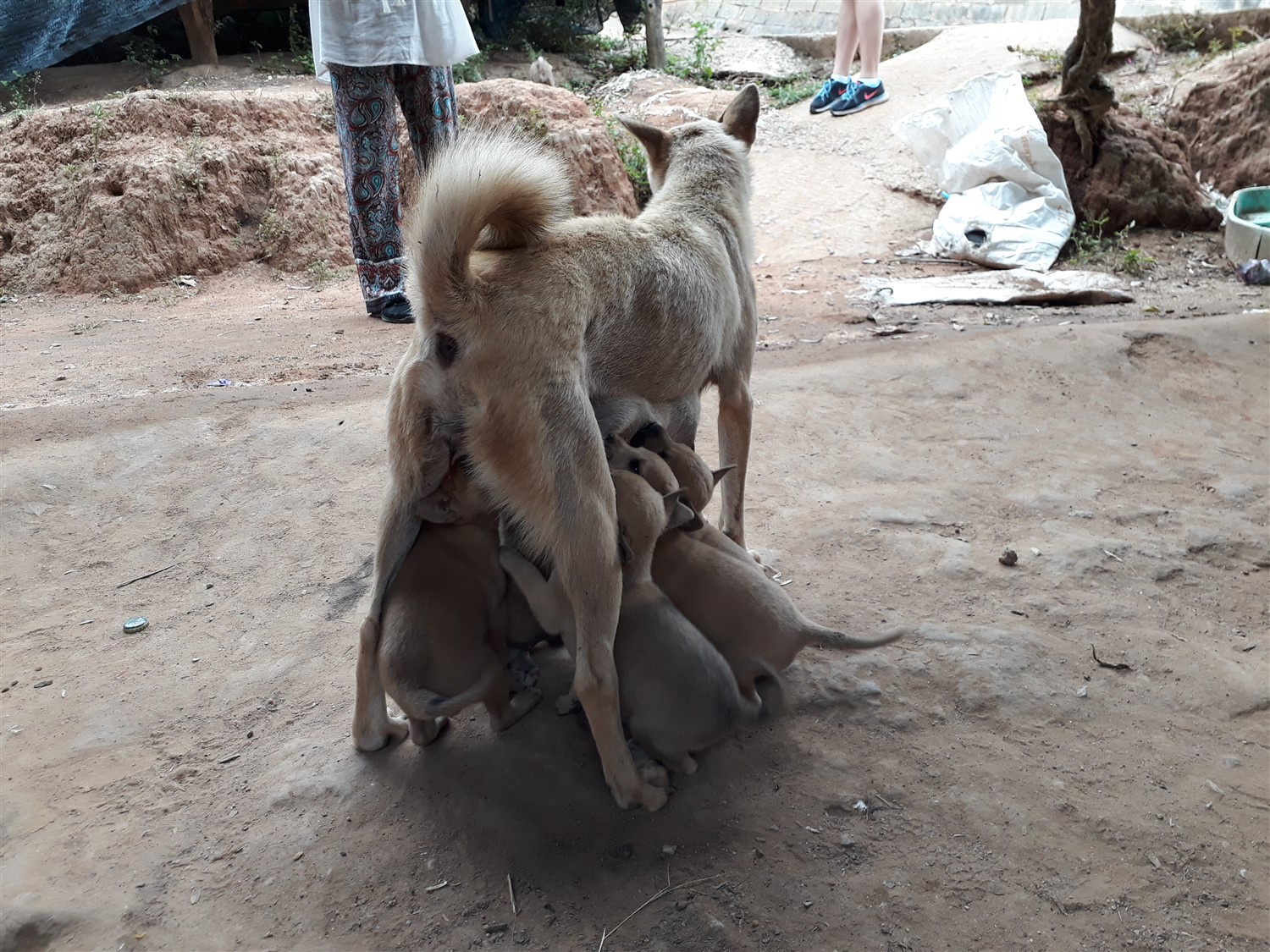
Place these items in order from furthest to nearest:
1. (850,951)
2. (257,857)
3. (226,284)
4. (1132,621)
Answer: (226,284), (1132,621), (257,857), (850,951)

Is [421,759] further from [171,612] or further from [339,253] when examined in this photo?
[339,253]

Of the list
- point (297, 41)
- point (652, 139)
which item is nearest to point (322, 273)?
point (297, 41)

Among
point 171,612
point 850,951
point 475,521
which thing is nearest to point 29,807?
point 171,612

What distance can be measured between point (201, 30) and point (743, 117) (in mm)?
9881

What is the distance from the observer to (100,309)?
8070 millimetres

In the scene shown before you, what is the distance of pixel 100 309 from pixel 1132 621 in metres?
8.05

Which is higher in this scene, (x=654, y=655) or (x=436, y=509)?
(x=436, y=509)

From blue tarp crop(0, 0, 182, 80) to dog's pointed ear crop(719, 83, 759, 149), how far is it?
338 inches

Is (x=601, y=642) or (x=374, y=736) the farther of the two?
(x=374, y=736)

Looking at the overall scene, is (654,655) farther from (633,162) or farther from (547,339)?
(633,162)

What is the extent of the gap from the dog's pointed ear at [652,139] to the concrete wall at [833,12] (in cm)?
1346

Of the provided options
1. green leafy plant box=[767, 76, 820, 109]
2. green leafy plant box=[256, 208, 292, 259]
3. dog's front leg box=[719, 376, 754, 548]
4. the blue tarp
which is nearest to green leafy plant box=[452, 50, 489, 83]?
the blue tarp

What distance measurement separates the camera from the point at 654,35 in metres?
13.7

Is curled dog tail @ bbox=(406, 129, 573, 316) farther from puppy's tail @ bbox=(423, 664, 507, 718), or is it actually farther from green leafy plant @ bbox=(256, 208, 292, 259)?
green leafy plant @ bbox=(256, 208, 292, 259)
